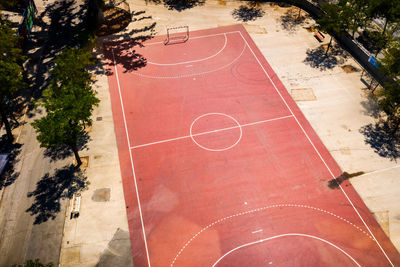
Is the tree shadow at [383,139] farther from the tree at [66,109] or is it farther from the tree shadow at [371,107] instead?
the tree at [66,109]

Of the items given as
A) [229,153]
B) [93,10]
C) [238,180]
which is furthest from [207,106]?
[93,10]

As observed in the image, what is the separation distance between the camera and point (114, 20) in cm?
5566

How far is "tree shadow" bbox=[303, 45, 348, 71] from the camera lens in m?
47.5

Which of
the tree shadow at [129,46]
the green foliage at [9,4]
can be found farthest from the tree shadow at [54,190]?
the green foliage at [9,4]

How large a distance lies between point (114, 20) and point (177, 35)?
1146cm

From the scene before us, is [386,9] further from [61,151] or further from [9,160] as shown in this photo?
[9,160]

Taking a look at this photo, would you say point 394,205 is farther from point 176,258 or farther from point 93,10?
point 93,10

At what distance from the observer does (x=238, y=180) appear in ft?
114

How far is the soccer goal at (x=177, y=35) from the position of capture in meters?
51.9

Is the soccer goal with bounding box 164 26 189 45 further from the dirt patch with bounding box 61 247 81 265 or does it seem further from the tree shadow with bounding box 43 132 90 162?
the dirt patch with bounding box 61 247 81 265

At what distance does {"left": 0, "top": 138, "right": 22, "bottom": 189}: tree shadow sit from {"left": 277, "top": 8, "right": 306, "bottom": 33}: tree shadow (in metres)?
42.4

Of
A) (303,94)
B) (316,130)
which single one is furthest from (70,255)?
(303,94)

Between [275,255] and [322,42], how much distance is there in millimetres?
35145

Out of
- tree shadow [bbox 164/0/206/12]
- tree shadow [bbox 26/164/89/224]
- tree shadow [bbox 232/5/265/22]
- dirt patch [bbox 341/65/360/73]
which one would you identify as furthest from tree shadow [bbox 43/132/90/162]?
dirt patch [bbox 341/65/360/73]
